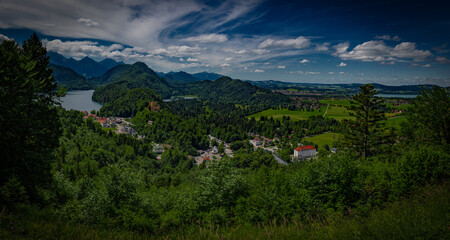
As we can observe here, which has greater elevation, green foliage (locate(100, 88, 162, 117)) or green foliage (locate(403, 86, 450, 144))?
green foliage (locate(403, 86, 450, 144))

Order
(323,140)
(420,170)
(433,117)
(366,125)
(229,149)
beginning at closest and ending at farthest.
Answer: (420,170)
(433,117)
(366,125)
(323,140)
(229,149)

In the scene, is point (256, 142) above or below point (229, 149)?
above

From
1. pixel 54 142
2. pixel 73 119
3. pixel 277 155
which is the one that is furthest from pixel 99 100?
pixel 54 142

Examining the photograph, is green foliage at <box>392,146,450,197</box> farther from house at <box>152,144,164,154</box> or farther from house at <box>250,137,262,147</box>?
house at <box>250,137,262,147</box>

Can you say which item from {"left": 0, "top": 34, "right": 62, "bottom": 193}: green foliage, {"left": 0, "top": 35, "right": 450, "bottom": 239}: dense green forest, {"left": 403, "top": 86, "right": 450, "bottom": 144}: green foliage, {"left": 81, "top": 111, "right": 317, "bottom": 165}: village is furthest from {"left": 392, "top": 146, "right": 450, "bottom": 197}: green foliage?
{"left": 81, "top": 111, "right": 317, "bottom": 165}: village

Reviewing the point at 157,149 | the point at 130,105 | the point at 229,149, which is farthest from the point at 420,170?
the point at 130,105

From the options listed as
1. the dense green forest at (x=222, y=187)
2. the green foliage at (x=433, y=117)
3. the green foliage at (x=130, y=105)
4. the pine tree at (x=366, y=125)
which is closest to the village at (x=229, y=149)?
the green foliage at (x=130, y=105)

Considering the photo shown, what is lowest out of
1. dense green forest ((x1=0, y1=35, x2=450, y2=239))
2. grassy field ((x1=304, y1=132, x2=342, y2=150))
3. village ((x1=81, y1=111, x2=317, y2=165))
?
village ((x1=81, y1=111, x2=317, y2=165))

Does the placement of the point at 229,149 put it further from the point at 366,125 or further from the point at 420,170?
the point at 420,170

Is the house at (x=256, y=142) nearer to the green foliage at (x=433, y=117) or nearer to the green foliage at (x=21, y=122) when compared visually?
the green foliage at (x=433, y=117)

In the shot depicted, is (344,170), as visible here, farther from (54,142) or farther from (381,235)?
(54,142)
